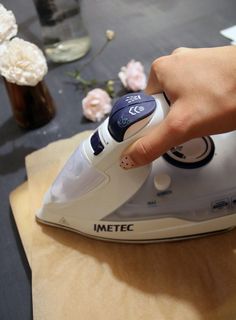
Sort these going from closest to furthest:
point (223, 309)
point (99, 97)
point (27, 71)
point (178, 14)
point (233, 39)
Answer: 1. point (223, 309)
2. point (27, 71)
3. point (99, 97)
4. point (233, 39)
5. point (178, 14)

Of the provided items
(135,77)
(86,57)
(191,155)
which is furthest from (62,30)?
(191,155)

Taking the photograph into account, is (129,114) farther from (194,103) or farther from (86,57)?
(86,57)

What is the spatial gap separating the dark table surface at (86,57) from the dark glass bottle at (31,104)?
19 millimetres

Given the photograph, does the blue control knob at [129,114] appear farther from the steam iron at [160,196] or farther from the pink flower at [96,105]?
the pink flower at [96,105]

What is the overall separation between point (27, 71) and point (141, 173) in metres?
0.29

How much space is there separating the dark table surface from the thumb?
277 mm

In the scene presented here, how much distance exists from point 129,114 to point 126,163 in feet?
0.20

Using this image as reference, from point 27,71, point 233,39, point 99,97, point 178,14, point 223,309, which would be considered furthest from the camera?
point 178,14

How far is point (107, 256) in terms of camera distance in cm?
55

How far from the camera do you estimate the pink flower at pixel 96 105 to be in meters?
0.75

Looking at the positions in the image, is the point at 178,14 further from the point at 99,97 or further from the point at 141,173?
the point at 141,173

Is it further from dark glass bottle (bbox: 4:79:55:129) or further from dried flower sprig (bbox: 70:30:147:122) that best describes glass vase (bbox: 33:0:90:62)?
dark glass bottle (bbox: 4:79:55:129)

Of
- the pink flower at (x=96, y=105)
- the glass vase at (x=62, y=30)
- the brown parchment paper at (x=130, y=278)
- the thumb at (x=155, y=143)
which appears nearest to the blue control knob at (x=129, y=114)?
the thumb at (x=155, y=143)

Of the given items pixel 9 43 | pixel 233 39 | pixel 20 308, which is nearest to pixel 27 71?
pixel 9 43
